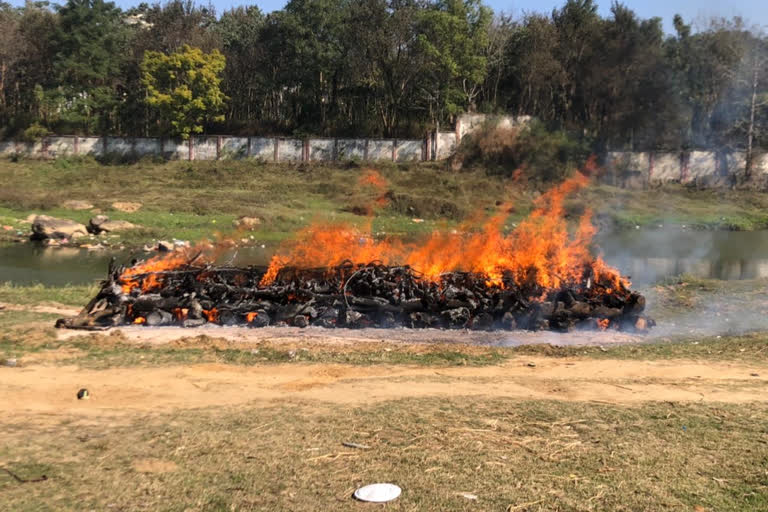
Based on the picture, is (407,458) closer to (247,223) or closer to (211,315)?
(211,315)

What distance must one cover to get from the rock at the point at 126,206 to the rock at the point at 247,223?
6131mm

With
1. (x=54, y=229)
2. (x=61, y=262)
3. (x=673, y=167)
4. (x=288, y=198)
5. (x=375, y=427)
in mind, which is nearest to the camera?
(x=375, y=427)

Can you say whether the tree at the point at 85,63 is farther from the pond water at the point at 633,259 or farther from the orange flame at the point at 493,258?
the orange flame at the point at 493,258

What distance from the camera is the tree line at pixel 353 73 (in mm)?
48188

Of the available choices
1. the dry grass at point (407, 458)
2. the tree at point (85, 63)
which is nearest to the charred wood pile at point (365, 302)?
the dry grass at point (407, 458)

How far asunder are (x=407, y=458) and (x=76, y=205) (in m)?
34.1

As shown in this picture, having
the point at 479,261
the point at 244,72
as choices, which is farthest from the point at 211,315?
the point at 244,72

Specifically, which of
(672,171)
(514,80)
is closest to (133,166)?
(514,80)

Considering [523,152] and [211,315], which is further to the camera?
[523,152]

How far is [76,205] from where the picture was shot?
35375mm

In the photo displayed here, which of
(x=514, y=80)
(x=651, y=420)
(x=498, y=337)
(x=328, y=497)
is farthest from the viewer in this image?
(x=514, y=80)

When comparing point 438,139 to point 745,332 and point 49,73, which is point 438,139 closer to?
point 49,73

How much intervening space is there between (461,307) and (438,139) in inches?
1543

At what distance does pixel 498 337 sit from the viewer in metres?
Answer: 13.1
